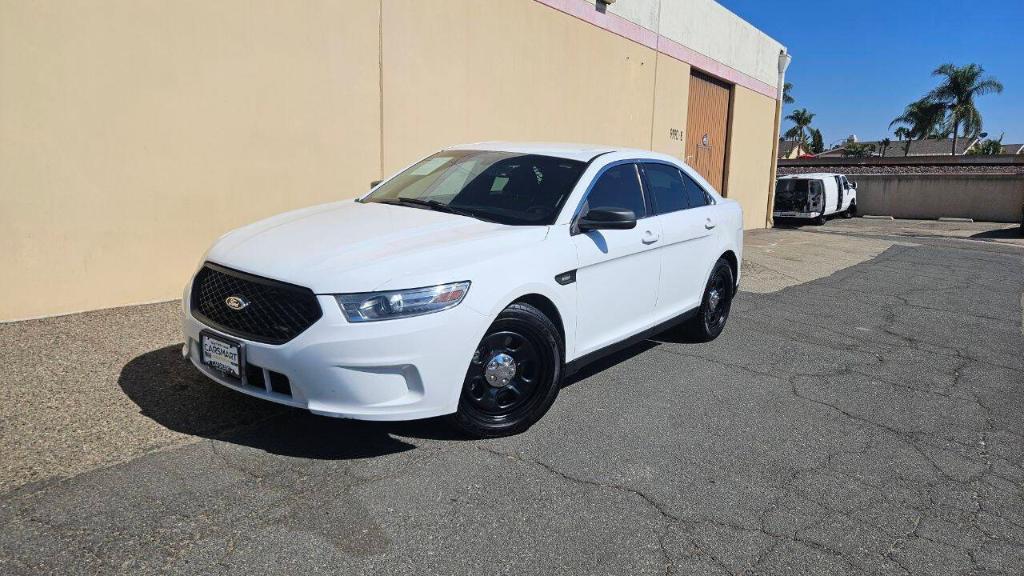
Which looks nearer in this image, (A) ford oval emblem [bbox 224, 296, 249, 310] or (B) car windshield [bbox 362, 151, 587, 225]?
(A) ford oval emblem [bbox 224, 296, 249, 310]

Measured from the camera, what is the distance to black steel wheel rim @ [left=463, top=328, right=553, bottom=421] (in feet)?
11.9

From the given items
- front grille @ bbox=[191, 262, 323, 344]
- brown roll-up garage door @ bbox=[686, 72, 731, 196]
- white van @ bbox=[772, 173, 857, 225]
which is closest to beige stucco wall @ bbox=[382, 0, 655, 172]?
brown roll-up garage door @ bbox=[686, 72, 731, 196]

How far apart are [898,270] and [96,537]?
1156cm

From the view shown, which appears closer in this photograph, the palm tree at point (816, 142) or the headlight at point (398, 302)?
the headlight at point (398, 302)

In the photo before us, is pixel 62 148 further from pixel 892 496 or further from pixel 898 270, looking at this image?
pixel 898 270

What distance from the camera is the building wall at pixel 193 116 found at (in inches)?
213

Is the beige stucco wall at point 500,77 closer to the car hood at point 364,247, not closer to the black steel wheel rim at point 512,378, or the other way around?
the car hood at point 364,247

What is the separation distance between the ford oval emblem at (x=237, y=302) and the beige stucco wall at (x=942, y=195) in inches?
1279

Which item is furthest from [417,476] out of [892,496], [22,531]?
[892,496]

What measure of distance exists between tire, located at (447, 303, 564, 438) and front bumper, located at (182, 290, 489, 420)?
21 cm

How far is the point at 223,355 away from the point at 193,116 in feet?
11.9

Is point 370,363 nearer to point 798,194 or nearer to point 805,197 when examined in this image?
point 805,197

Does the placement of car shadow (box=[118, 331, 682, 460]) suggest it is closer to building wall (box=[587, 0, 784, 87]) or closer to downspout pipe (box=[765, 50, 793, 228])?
building wall (box=[587, 0, 784, 87])

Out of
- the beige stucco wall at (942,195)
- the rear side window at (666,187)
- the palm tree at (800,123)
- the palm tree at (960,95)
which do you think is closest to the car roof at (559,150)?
the rear side window at (666,187)
